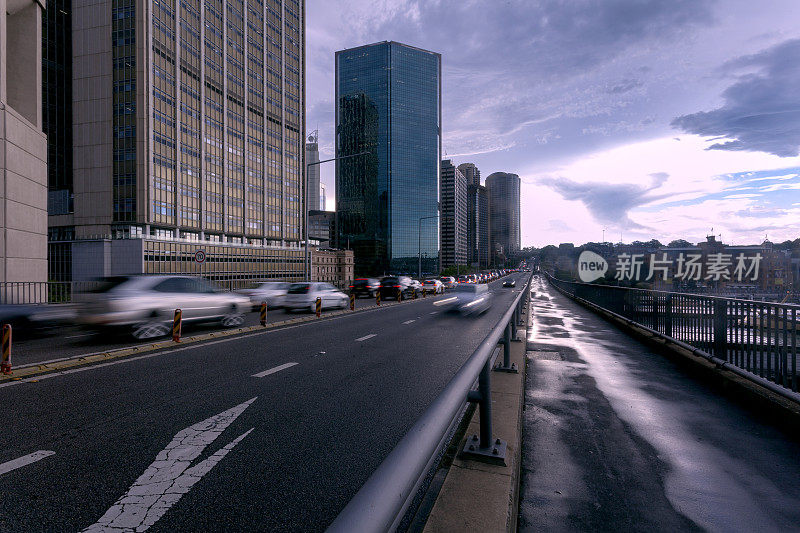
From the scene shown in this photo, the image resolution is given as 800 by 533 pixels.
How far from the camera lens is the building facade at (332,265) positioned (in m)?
114

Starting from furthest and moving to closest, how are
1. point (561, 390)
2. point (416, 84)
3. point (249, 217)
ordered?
point (416, 84)
point (249, 217)
point (561, 390)

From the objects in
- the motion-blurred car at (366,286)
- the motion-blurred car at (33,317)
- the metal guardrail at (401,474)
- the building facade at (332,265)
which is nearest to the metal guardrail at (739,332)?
the metal guardrail at (401,474)

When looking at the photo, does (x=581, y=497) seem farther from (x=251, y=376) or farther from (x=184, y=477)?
(x=251, y=376)

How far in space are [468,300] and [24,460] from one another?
14.4m

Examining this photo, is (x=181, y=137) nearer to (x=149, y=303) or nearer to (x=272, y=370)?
(x=149, y=303)

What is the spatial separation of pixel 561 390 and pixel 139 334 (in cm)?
1006

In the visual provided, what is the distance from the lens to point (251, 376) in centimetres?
653

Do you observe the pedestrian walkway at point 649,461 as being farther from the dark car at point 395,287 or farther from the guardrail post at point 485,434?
the dark car at point 395,287

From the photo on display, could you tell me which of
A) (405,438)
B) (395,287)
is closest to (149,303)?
(405,438)

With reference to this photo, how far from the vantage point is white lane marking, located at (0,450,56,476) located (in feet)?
11.1

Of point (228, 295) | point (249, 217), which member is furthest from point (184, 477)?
point (249, 217)

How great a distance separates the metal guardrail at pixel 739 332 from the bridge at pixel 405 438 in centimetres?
3

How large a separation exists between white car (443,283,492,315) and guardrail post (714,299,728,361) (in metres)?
10.2

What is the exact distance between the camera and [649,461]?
351 centimetres
